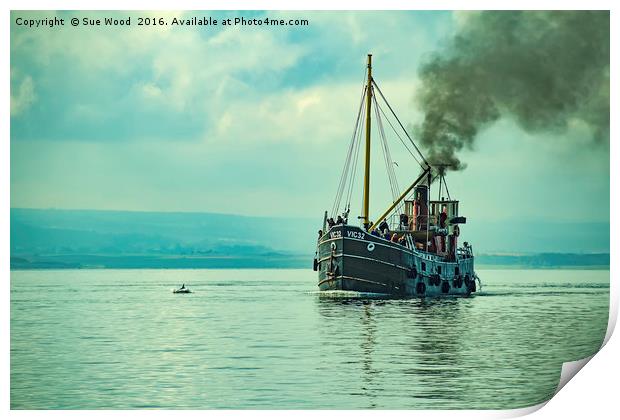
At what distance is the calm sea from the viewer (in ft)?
60.3

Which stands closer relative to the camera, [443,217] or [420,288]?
[420,288]

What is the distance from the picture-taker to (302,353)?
22.9 meters

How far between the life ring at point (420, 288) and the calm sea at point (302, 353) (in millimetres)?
1258

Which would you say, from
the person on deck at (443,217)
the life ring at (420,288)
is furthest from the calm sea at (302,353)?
the person on deck at (443,217)

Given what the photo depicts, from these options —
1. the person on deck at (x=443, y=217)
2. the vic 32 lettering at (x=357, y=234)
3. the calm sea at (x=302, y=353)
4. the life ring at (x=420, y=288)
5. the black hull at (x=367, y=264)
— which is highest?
the person on deck at (x=443, y=217)

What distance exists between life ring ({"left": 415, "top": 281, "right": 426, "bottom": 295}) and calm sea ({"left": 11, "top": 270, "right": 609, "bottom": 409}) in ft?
4.13

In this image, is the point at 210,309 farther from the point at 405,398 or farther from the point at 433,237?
the point at 405,398

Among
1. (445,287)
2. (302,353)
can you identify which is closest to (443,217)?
(445,287)

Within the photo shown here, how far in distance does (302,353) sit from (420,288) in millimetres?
15844

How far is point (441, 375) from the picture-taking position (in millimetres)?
20078

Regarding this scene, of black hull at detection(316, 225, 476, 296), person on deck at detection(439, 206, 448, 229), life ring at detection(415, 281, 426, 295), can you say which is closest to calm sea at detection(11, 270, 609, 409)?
black hull at detection(316, 225, 476, 296)

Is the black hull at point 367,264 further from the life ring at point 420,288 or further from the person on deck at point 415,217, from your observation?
the person on deck at point 415,217

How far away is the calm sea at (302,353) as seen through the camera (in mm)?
18391

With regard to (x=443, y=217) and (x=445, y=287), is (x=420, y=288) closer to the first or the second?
(x=445, y=287)
